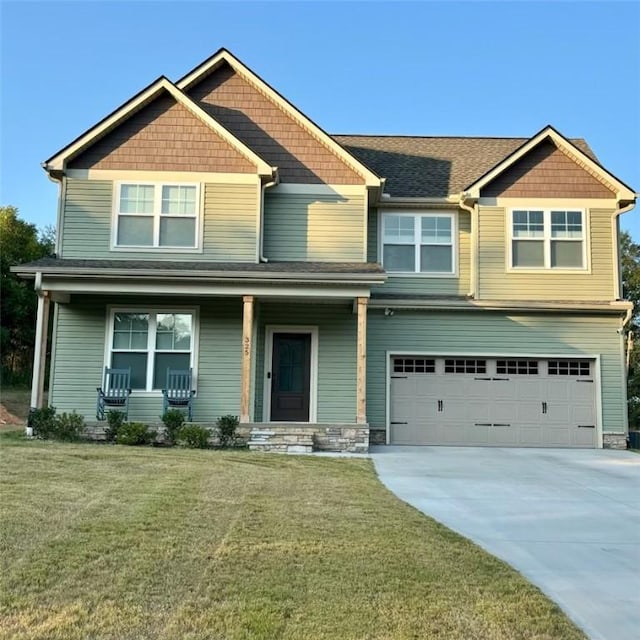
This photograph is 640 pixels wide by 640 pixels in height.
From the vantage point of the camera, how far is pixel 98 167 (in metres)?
13.3

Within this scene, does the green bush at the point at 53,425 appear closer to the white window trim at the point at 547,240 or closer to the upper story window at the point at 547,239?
the white window trim at the point at 547,240

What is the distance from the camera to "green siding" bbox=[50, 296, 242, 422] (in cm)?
1288

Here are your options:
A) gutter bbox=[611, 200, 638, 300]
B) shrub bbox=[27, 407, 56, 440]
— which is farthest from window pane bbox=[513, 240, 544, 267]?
shrub bbox=[27, 407, 56, 440]

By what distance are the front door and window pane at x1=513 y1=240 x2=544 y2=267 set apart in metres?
4.92

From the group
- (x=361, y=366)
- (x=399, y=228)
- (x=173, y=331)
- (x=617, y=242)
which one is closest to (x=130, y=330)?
(x=173, y=331)

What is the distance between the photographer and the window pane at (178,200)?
43.6 feet

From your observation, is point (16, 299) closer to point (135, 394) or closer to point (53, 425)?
point (135, 394)

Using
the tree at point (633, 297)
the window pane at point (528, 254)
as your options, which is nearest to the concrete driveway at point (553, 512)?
the window pane at point (528, 254)

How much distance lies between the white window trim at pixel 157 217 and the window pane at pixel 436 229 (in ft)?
16.4

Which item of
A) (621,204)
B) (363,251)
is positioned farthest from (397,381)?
(621,204)

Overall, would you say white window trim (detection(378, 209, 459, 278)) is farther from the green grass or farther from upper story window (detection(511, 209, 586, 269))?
the green grass

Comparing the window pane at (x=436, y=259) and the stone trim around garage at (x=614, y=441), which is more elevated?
the window pane at (x=436, y=259)

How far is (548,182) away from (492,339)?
3726 mm

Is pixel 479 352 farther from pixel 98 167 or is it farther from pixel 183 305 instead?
pixel 98 167
